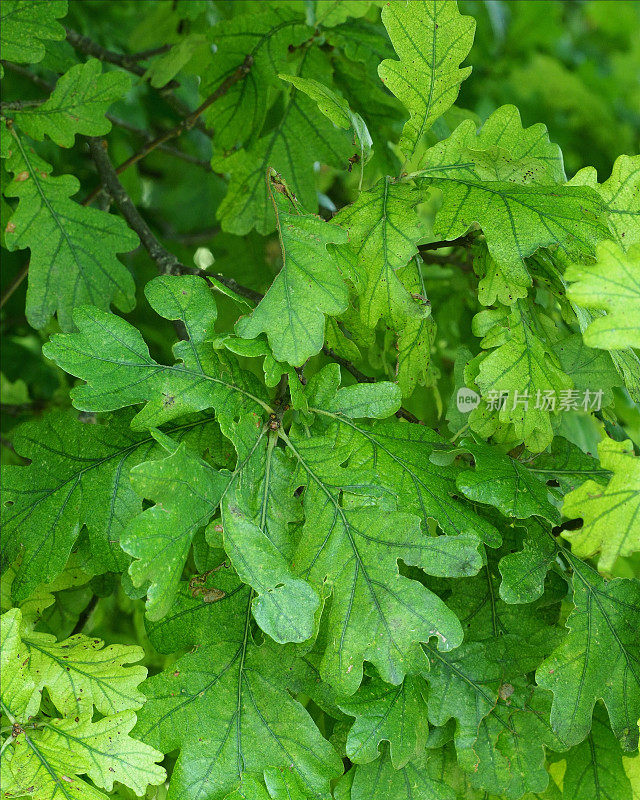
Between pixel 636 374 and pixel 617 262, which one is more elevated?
pixel 617 262

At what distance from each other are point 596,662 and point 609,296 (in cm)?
30

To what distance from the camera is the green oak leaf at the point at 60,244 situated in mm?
814

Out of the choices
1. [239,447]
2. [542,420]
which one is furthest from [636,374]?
[239,447]

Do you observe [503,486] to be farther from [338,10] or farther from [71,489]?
[338,10]

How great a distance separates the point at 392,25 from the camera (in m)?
0.64

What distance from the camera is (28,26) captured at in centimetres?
83

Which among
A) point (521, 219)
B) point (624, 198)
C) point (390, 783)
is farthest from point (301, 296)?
point (390, 783)

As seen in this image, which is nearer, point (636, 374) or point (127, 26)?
point (636, 374)

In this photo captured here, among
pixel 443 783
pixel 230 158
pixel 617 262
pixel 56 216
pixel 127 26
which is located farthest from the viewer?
pixel 127 26

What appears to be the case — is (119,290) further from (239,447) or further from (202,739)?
(202,739)

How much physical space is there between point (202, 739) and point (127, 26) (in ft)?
4.98

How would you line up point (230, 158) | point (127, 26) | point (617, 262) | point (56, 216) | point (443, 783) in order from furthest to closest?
1. point (127, 26)
2. point (230, 158)
3. point (56, 216)
4. point (443, 783)
5. point (617, 262)

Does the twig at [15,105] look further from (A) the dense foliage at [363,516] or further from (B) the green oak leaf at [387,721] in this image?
(B) the green oak leaf at [387,721]

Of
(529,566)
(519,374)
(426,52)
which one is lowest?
(529,566)
